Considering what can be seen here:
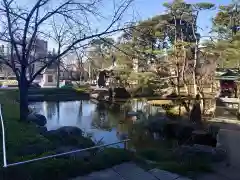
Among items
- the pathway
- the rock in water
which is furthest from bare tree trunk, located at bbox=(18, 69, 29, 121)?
the rock in water

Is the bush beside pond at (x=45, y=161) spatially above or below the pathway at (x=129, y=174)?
above

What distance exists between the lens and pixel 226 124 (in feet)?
43.0

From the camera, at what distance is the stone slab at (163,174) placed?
4199 mm

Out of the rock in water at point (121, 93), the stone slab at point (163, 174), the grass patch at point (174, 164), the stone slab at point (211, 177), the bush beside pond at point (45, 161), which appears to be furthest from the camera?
the rock in water at point (121, 93)

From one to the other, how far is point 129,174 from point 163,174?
62cm

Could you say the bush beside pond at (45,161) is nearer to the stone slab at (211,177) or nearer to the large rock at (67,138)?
the large rock at (67,138)

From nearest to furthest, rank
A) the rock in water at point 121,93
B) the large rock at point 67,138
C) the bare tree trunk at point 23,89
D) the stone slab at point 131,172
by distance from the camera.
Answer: the stone slab at point 131,172, the large rock at point 67,138, the bare tree trunk at point 23,89, the rock in water at point 121,93

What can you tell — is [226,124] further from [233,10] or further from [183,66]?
[233,10]

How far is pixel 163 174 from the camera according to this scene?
4.34 meters

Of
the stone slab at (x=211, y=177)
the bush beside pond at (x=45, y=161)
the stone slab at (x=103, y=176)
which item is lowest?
the stone slab at (x=211, y=177)

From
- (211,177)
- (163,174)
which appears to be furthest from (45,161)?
(211,177)

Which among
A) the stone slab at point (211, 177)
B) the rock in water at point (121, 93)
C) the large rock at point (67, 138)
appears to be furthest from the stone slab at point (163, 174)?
the rock in water at point (121, 93)

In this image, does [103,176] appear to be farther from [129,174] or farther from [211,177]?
[211,177]

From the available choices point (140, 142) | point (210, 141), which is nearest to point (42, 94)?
point (140, 142)
